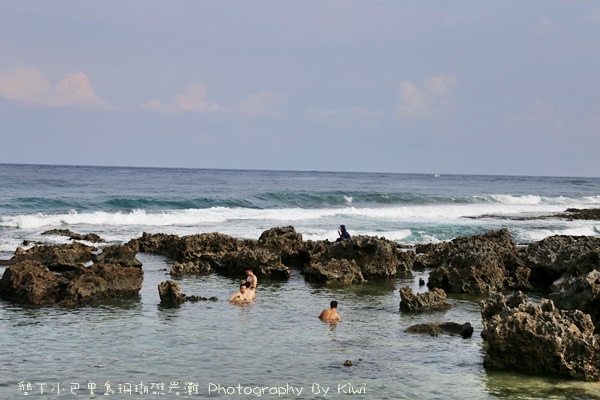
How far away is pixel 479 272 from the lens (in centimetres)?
1959

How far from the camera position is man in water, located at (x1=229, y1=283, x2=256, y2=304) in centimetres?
1716

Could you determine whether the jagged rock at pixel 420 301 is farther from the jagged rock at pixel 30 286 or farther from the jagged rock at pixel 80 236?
the jagged rock at pixel 80 236

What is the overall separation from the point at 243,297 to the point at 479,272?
22.8ft

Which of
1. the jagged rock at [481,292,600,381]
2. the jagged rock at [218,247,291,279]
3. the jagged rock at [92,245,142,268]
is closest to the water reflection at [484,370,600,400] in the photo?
the jagged rock at [481,292,600,381]

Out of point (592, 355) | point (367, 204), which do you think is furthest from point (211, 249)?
point (367, 204)

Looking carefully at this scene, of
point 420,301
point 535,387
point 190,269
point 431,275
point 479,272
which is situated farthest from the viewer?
point 190,269

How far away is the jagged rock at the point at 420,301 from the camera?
1662 centimetres

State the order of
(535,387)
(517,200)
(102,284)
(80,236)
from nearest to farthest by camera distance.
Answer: (535,387) → (102,284) → (80,236) → (517,200)

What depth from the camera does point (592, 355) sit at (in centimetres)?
1110

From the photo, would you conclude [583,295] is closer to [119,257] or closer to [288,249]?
[288,249]

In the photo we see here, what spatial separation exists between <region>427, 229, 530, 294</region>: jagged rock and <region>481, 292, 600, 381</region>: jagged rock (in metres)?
7.14

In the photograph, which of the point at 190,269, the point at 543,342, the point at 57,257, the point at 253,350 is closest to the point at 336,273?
the point at 190,269

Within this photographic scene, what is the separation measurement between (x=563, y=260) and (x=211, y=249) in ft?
38.3

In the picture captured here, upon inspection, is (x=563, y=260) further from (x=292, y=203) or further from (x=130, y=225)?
(x=292, y=203)
